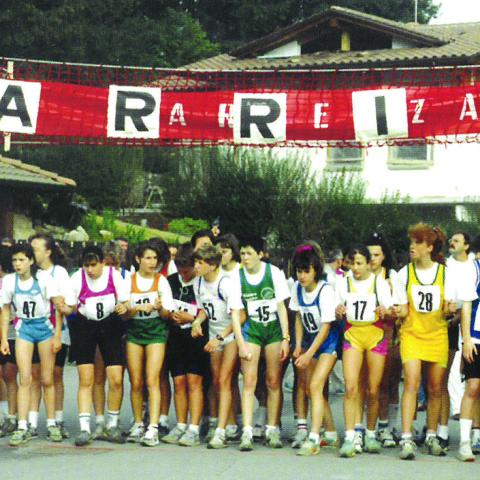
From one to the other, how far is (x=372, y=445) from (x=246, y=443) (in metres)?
1.13

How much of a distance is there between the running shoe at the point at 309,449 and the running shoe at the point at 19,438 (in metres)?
2.59

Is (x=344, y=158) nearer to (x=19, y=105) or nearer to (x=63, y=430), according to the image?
(x=19, y=105)

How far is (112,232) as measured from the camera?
30.7 m

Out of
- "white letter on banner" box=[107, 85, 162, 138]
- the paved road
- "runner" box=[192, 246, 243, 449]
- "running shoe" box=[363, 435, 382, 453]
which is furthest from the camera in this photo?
"white letter on banner" box=[107, 85, 162, 138]

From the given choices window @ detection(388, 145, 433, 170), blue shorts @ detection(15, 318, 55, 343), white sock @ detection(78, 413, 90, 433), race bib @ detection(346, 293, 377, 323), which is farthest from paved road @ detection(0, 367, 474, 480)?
window @ detection(388, 145, 433, 170)

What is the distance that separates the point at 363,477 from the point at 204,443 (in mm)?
2149

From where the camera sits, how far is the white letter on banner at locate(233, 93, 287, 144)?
12984mm

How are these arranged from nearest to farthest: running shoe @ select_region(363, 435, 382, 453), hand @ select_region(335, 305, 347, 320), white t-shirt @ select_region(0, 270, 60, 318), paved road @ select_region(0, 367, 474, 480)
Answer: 1. paved road @ select_region(0, 367, 474, 480)
2. running shoe @ select_region(363, 435, 382, 453)
3. hand @ select_region(335, 305, 347, 320)
4. white t-shirt @ select_region(0, 270, 60, 318)

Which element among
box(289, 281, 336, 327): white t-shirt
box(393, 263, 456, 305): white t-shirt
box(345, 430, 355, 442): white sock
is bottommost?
box(345, 430, 355, 442): white sock

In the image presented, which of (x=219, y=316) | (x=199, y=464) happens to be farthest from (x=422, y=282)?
(x=199, y=464)

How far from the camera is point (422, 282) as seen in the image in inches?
389

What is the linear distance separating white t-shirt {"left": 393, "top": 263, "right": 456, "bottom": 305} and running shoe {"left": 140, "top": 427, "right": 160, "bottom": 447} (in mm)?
2545

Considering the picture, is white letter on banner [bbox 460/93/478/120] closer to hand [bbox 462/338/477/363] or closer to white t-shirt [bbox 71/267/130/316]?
hand [bbox 462/338/477/363]

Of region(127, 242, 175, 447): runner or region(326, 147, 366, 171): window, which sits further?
region(326, 147, 366, 171): window
